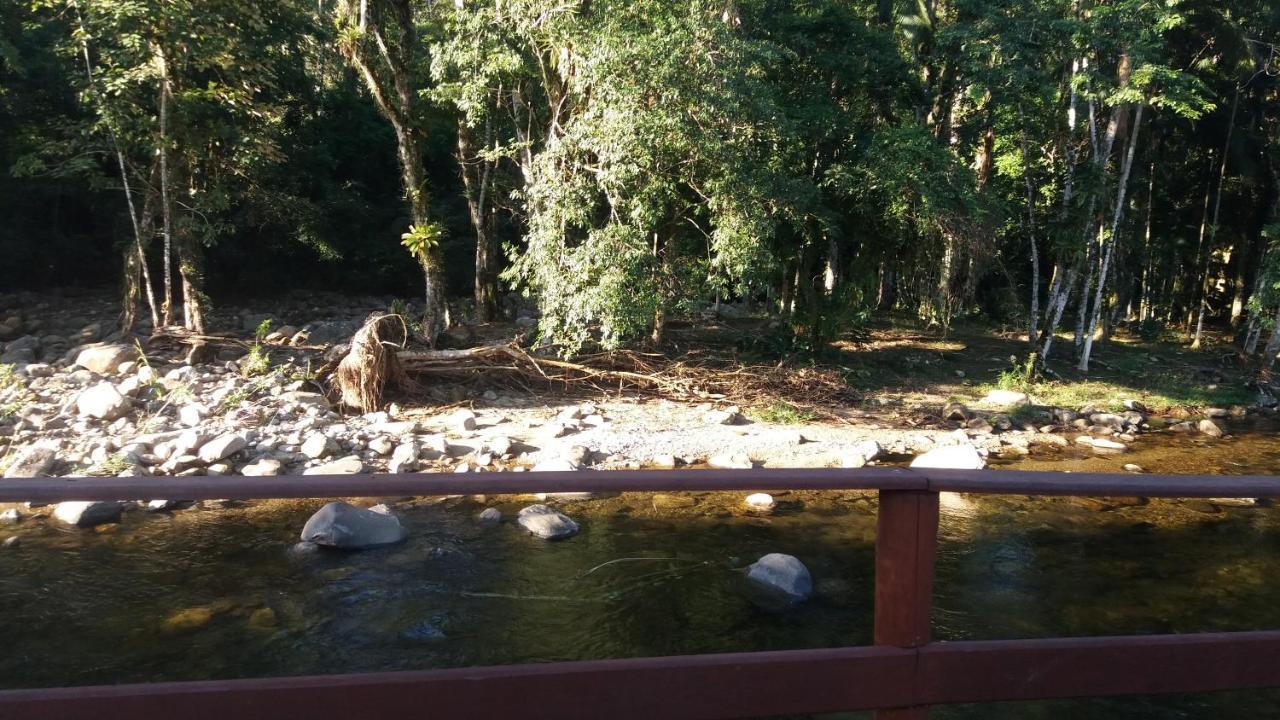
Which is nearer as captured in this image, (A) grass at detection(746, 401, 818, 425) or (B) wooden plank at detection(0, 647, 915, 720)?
(B) wooden plank at detection(0, 647, 915, 720)

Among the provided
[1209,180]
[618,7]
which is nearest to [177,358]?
[618,7]

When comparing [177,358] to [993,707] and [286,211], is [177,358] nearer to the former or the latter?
[286,211]

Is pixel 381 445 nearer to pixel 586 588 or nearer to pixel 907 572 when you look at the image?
pixel 586 588

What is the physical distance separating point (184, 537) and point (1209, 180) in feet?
81.7

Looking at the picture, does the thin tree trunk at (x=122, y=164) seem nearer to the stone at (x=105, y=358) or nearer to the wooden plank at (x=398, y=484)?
the stone at (x=105, y=358)

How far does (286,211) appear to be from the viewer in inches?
620

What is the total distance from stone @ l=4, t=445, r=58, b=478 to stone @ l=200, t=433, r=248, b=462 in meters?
1.43

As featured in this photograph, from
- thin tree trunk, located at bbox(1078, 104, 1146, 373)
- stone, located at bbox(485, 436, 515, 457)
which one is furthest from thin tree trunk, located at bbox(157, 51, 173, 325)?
thin tree trunk, located at bbox(1078, 104, 1146, 373)

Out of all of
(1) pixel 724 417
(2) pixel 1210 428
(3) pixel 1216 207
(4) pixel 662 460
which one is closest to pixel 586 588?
(4) pixel 662 460

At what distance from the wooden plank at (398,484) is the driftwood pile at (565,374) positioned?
10.0m

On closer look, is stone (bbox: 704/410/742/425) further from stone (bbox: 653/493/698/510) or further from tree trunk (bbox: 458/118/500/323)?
tree trunk (bbox: 458/118/500/323)

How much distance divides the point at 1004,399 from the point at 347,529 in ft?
36.5

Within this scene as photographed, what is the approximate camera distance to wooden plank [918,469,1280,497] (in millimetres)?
1870

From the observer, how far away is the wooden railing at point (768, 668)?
1.67 m
